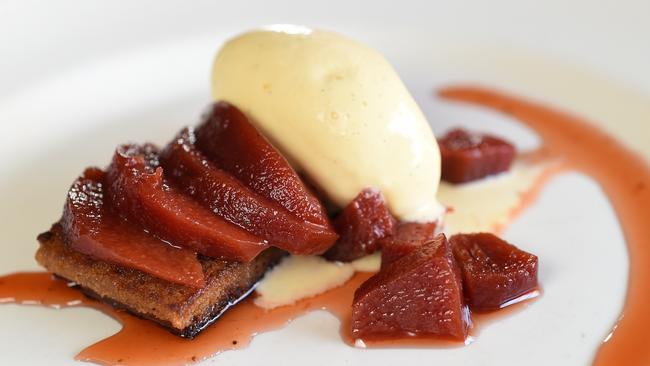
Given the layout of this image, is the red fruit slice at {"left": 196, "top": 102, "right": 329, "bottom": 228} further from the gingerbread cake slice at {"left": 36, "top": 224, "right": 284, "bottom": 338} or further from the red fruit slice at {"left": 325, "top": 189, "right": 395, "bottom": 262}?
the gingerbread cake slice at {"left": 36, "top": 224, "right": 284, "bottom": 338}

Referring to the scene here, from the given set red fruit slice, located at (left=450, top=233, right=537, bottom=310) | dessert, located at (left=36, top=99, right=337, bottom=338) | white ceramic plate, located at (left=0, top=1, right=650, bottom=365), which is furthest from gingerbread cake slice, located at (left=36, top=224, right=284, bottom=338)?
red fruit slice, located at (left=450, top=233, right=537, bottom=310)

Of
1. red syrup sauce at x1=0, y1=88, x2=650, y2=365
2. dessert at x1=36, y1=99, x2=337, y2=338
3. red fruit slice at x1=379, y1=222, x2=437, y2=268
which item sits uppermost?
dessert at x1=36, y1=99, x2=337, y2=338

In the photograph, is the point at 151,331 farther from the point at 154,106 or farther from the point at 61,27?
the point at 61,27

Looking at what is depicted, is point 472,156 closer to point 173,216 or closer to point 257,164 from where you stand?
point 257,164

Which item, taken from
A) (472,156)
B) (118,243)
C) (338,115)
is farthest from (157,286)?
(472,156)

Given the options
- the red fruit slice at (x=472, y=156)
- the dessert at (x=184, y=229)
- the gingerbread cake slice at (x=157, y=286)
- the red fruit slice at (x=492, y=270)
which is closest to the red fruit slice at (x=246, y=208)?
the dessert at (x=184, y=229)
